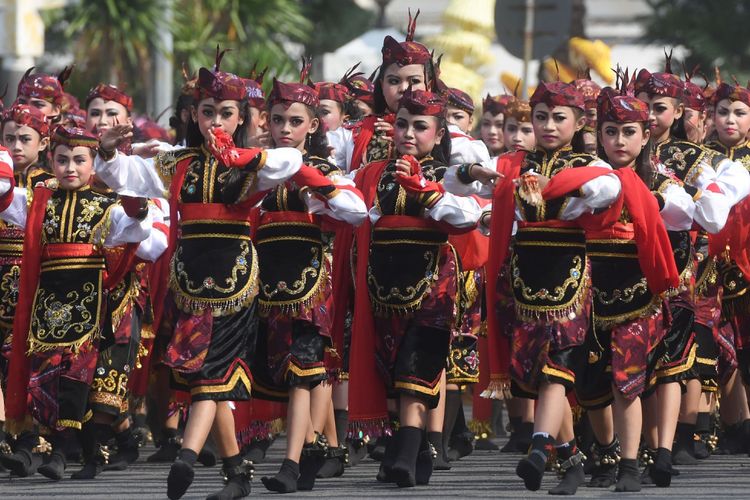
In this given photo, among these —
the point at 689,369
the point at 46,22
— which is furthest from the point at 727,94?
the point at 46,22

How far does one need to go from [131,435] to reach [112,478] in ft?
2.42

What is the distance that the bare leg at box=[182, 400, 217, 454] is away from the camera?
1014cm

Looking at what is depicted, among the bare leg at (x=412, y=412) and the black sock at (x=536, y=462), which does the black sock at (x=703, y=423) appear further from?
the black sock at (x=536, y=462)

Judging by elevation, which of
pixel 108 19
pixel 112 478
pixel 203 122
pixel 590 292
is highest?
pixel 108 19

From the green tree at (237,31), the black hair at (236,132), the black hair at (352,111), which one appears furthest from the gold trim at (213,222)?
the green tree at (237,31)

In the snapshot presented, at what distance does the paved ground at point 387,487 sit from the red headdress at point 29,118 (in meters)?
1.85

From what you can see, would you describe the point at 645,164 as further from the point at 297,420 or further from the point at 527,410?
the point at 527,410

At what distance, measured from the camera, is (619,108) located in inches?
428

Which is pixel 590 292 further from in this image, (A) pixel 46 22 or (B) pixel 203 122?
(A) pixel 46 22

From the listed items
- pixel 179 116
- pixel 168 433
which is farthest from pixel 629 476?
pixel 179 116

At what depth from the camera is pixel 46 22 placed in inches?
1167

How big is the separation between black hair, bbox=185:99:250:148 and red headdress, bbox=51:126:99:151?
1.09 metres

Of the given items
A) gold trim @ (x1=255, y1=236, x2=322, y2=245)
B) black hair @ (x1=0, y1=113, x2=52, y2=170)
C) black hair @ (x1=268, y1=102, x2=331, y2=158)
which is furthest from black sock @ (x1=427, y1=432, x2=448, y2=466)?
black hair @ (x1=0, y1=113, x2=52, y2=170)

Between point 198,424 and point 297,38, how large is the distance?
19.8 m
